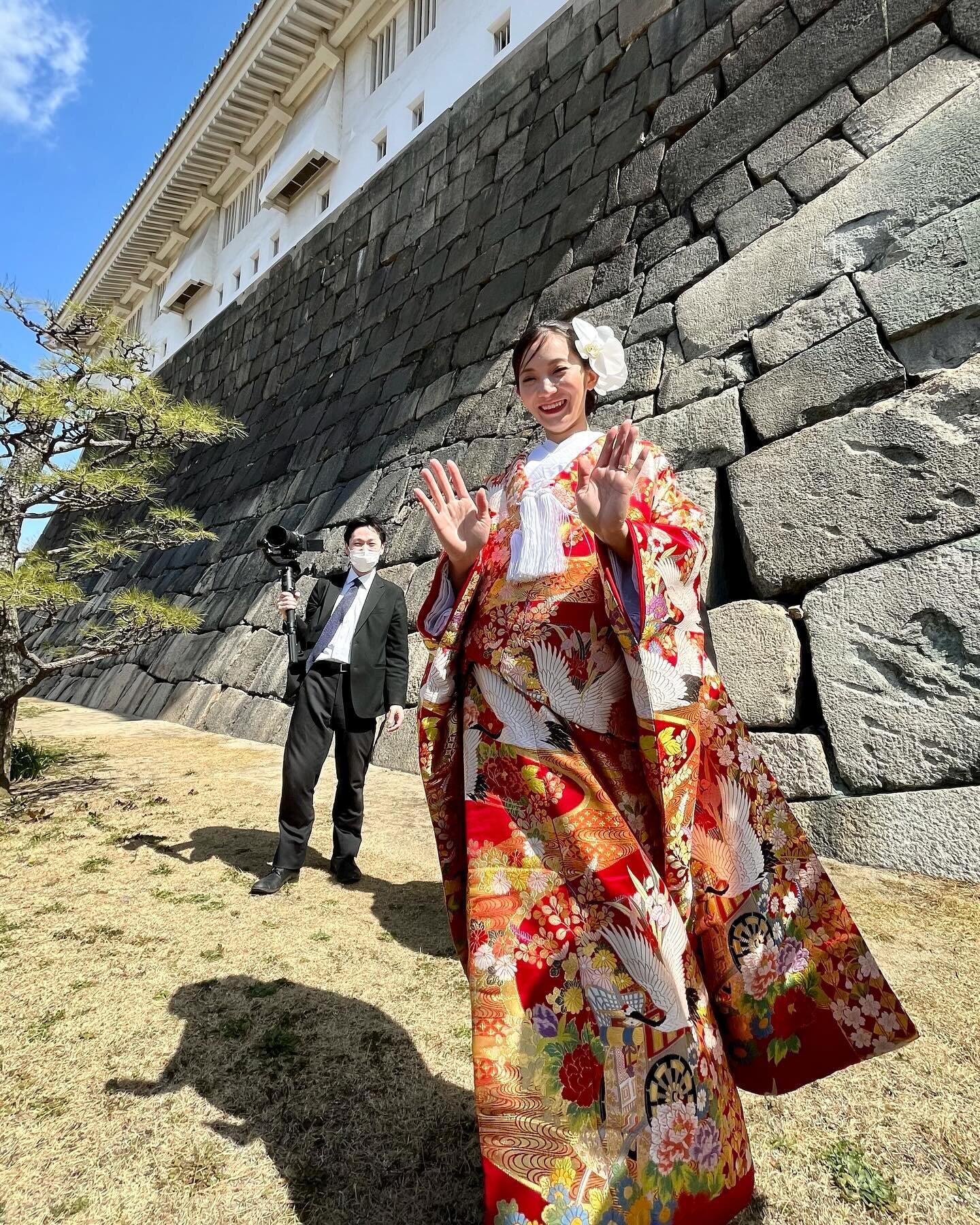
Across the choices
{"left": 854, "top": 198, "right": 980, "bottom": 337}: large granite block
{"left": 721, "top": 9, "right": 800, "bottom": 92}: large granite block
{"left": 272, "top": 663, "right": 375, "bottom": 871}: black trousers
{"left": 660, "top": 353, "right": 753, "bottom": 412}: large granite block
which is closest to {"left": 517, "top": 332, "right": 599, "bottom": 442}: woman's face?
{"left": 272, "top": 663, "right": 375, "bottom": 871}: black trousers

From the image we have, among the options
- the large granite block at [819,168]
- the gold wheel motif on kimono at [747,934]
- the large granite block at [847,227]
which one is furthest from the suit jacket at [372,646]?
the large granite block at [819,168]

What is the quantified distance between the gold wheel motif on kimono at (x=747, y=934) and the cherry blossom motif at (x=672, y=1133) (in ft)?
0.88

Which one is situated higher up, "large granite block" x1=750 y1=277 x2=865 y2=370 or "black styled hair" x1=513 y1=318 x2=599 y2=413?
"large granite block" x1=750 y1=277 x2=865 y2=370

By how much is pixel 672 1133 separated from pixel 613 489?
1.00 meters

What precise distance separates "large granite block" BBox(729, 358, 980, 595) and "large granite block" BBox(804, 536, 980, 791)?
13cm

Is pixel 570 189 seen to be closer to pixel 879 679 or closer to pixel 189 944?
pixel 879 679

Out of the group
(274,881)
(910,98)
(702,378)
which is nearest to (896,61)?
(910,98)

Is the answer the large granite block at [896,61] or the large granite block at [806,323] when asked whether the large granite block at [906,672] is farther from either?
the large granite block at [896,61]

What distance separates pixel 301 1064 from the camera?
Answer: 1.61 m

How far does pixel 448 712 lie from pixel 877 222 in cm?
345

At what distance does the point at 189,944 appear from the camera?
2.24 m

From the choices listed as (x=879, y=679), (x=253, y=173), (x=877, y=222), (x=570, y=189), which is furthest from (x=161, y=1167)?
(x=253, y=173)

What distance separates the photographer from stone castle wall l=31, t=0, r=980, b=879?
8.60 ft

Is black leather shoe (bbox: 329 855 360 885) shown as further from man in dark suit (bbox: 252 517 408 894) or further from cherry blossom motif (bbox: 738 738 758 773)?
cherry blossom motif (bbox: 738 738 758 773)
